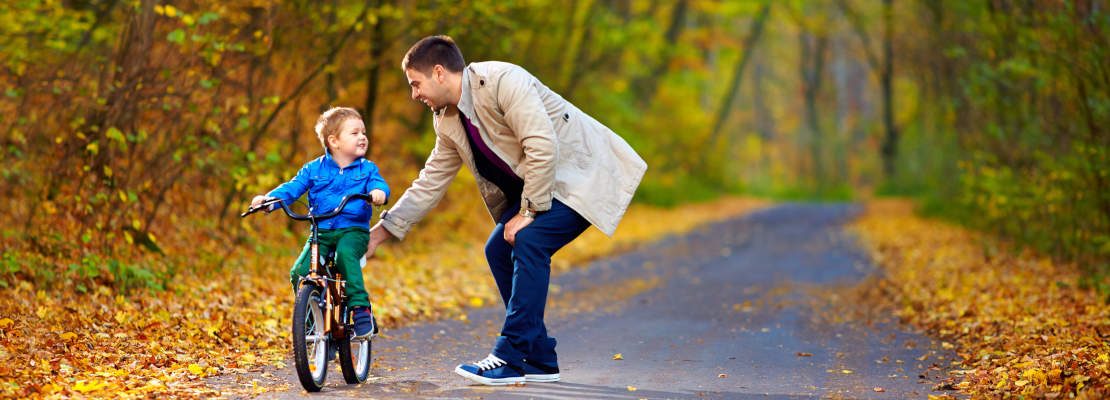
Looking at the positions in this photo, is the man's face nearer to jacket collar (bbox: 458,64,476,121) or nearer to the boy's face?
jacket collar (bbox: 458,64,476,121)

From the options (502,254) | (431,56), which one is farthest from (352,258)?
(431,56)

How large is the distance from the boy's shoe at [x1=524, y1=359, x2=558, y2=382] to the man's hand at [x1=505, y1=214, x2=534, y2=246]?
0.68 m

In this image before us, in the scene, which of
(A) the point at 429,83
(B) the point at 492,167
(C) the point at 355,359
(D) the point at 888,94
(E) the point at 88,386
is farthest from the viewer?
(D) the point at 888,94

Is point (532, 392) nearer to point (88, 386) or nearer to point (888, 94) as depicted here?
point (88, 386)

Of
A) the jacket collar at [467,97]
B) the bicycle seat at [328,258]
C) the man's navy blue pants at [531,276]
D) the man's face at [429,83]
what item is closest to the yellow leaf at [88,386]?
the bicycle seat at [328,258]

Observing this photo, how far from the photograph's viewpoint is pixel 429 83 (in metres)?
5.63

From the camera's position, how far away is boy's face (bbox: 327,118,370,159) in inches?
229

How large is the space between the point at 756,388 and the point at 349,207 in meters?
2.34

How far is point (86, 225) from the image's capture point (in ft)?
30.0

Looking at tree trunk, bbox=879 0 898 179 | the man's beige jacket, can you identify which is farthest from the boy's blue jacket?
tree trunk, bbox=879 0 898 179

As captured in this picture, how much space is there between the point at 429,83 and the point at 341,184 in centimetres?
72

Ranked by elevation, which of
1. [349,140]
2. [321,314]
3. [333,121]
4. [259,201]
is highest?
[333,121]

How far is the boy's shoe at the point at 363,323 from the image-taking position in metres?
5.99

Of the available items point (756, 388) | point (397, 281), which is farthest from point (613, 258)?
point (756, 388)
